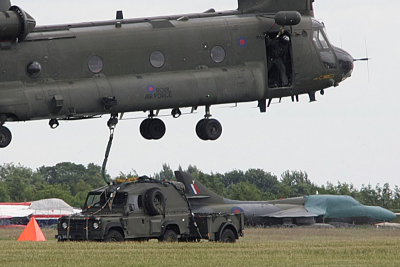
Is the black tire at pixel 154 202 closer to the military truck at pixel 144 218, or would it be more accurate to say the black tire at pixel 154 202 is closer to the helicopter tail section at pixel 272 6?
the military truck at pixel 144 218

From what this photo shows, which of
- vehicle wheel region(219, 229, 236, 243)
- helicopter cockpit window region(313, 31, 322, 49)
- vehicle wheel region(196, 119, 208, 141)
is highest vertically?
helicopter cockpit window region(313, 31, 322, 49)

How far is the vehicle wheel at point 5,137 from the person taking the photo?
104 feet

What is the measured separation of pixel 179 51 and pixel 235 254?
25.1ft

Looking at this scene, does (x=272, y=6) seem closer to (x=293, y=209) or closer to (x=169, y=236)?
(x=169, y=236)

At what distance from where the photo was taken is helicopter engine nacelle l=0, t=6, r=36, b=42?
→ 3122cm

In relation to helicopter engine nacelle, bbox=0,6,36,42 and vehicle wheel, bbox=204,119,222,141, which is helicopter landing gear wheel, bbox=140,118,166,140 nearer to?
vehicle wheel, bbox=204,119,222,141

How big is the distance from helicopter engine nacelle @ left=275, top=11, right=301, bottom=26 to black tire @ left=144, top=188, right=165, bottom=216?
785 centimetres

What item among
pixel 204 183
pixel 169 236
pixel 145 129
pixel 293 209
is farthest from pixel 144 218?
pixel 204 183

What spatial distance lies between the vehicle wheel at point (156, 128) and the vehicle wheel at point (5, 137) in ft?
21.5

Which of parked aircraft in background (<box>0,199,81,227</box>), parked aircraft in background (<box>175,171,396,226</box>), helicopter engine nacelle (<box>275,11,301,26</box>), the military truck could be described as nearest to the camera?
helicopter engine nacelle (<box>275,11,301,26</box>)

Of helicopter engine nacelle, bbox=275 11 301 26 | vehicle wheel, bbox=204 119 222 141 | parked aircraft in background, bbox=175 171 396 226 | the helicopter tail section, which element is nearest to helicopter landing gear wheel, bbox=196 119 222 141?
vehicle wheel, bbox=204 119 222 141

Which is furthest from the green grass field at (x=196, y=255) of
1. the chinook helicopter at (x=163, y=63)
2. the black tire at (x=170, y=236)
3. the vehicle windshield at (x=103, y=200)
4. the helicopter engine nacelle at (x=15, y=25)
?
the helicopter engine nacelle at (x=15, y=25)

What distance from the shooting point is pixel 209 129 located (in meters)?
36.2

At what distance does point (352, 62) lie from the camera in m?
39.2
